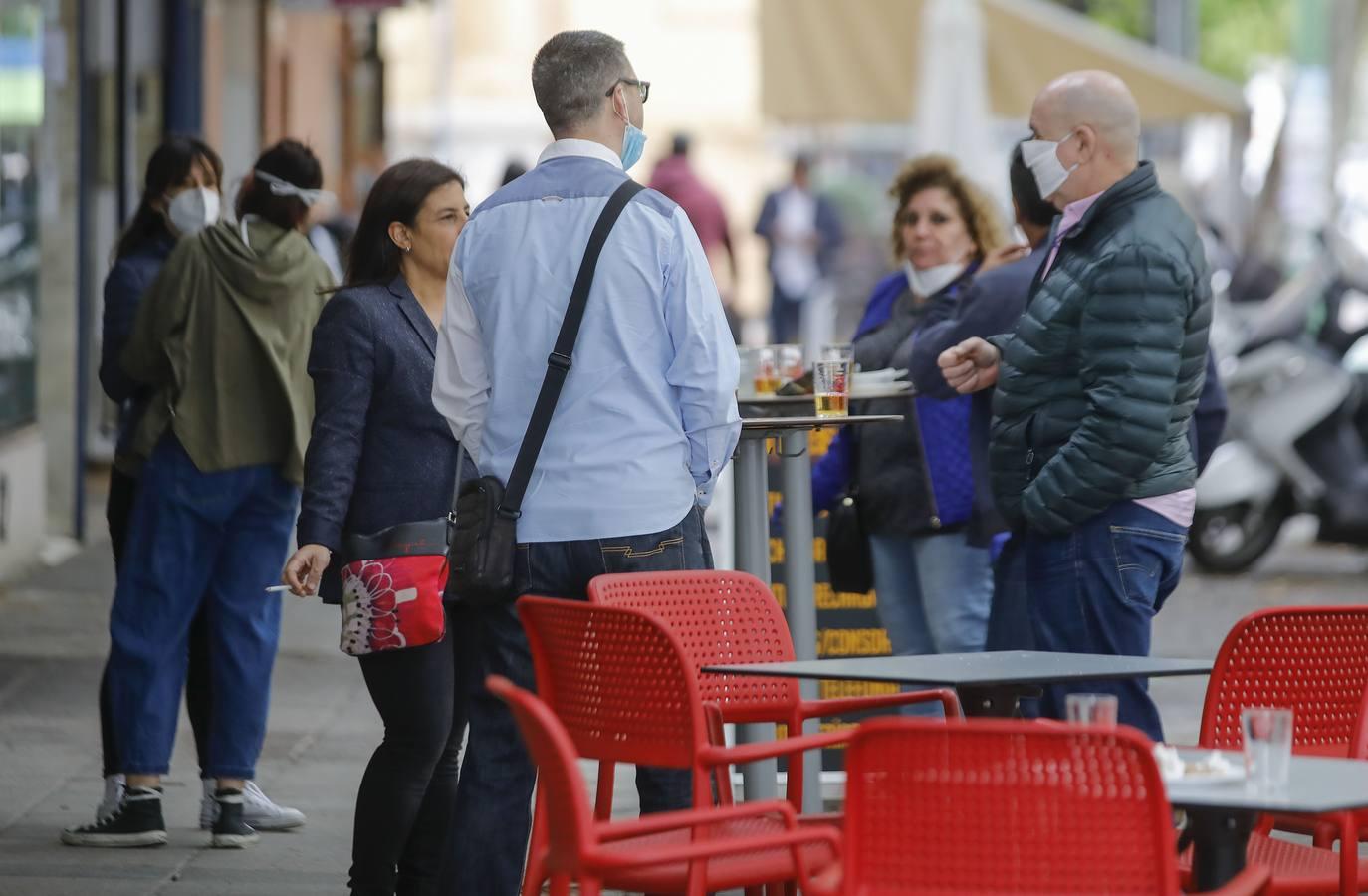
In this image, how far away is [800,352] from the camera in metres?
6.88

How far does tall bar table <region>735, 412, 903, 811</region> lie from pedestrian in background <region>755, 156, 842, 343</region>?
18.2m

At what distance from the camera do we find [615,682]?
4473mm

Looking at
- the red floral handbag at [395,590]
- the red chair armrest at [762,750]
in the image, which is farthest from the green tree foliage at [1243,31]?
the red chair armrest at [762,750]

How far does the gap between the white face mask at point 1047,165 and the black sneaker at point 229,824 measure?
2738 millimetres

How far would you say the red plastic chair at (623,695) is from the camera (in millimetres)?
4371

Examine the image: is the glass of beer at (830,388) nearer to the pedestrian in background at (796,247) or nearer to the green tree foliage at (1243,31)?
the pedestrian in background at (796,247)

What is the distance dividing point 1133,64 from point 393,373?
12628 millimetres

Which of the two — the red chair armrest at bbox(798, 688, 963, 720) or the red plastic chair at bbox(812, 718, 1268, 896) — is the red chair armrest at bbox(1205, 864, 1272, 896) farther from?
the red chair armrest at bbox(798, 688, 963, 720)

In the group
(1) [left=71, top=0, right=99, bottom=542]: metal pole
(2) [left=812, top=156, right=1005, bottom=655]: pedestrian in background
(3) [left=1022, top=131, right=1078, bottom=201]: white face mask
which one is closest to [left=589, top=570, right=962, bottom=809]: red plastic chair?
(3) [left=1022, top=131, right=1078, bottom=201]: white face mask

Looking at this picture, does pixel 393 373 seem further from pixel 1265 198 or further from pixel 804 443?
pixel 1265 198

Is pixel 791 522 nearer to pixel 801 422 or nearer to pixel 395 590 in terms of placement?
pixel 801 422

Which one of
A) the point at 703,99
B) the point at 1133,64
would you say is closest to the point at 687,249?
the point at 1133,64

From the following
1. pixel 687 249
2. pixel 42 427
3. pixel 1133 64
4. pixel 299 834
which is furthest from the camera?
pixel 1133 64

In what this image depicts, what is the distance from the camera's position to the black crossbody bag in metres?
4.72
